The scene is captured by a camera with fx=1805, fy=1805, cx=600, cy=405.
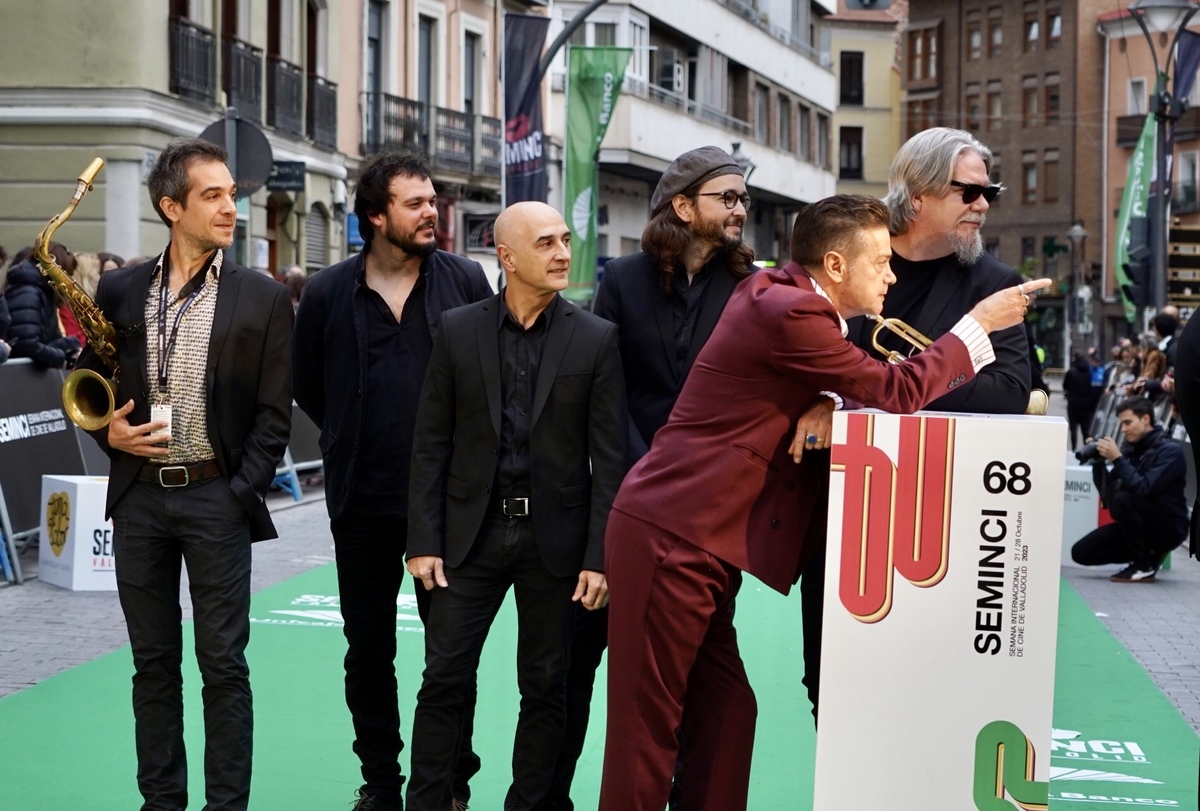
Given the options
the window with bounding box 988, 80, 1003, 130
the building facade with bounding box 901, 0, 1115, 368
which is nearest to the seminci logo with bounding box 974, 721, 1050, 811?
the building facade with bounding box 901, 0, 1115, 368

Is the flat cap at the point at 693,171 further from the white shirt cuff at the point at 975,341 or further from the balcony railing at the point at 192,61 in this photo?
the balcony railing at the point at 192,61

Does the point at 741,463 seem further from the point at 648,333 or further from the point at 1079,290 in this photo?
the point at 1079,290

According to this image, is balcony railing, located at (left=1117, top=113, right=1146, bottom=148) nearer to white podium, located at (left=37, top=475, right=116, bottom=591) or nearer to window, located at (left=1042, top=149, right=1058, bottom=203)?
window, located at (left=1042, top=149, right=1058, bottom=203)

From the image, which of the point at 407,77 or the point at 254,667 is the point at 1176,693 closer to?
the point at 254,667

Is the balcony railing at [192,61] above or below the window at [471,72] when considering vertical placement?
below

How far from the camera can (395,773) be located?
5902mm

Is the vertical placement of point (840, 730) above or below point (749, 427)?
below

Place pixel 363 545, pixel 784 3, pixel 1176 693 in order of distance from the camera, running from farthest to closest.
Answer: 1. pixel 784 3
2. pixel 1176 693
3. pixel 363 545

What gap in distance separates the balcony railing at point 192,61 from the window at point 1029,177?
61430mm

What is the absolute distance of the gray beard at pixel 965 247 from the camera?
16.8ft

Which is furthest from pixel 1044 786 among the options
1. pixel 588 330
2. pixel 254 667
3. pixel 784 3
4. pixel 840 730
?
pixel 784 3

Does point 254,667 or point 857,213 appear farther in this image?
point 254,667

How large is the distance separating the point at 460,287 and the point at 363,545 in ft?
2.95

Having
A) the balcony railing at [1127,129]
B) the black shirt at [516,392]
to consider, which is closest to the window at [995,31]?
the balcony railing at [1127,129]
